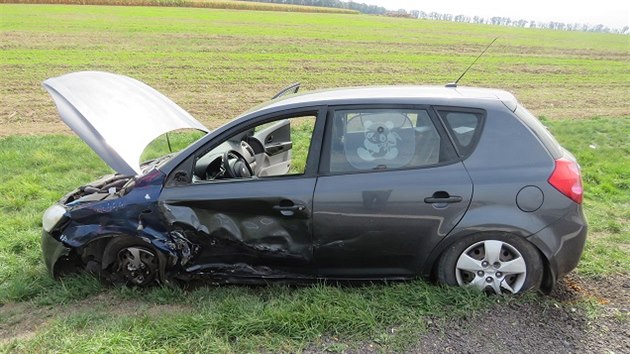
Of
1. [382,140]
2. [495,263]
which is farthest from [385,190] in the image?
[495,263]

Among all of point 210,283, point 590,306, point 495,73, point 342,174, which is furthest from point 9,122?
point 495,73

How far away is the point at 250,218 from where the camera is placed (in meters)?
3.73

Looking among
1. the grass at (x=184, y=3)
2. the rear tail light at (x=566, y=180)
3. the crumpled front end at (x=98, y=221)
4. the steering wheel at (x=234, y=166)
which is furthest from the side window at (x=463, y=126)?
the grass at (x=184, y=3)

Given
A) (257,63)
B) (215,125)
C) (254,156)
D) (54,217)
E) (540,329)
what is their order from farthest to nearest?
(257,63), (215,125), (254,156), (54,217), (540,329)

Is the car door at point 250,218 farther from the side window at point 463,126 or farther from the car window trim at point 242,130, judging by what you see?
the side window at point 463,126

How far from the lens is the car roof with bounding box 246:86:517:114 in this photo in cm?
368

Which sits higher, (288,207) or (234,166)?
(234,166)

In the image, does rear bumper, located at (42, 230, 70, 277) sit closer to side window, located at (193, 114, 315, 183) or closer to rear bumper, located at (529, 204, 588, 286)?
side window, located at (193, 114, 315, 183)

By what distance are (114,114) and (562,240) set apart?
3506mm

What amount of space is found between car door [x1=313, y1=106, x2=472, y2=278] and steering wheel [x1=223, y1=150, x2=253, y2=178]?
2.76 feet

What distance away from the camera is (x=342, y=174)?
360 cm

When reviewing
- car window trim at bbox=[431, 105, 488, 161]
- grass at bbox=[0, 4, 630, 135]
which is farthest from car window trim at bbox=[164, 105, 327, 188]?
grass at bbox=[0, 4, 630, 135]

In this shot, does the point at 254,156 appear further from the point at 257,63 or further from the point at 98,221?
the point at 257,63

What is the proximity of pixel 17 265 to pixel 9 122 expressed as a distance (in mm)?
7095
